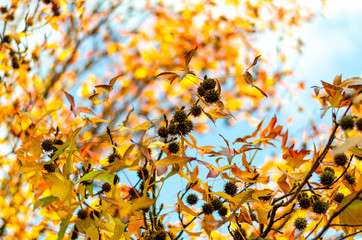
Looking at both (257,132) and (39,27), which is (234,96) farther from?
(257,132)

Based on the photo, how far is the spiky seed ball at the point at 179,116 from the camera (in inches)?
35.9

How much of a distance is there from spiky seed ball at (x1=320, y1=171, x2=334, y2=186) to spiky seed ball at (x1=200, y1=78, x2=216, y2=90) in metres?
0.39

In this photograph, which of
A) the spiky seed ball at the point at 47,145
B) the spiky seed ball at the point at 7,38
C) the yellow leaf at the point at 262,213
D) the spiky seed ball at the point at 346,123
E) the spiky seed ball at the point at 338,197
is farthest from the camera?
the spiky seed ball at the point at 7,38

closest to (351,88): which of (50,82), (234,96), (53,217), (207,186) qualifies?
(207,186)

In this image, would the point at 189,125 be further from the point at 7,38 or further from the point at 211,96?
the point at 7,38

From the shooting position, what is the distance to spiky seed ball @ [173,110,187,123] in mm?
912

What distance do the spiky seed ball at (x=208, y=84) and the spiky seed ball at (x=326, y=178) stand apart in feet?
1.27

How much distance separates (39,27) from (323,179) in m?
2.03

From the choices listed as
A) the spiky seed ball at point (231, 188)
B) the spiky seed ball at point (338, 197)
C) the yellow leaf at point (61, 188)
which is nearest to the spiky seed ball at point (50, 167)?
the yellow leaf at point (61, 188)

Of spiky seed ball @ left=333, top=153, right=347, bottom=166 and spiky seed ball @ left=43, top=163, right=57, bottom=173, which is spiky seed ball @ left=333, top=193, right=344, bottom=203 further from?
spiky seed ball @ left=43, top=163, right=57, bottom=173

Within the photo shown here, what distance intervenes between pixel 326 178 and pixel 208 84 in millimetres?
407

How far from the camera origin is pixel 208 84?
0.96 m

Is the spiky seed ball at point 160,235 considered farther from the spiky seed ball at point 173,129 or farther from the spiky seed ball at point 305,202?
the spiky seed ball at point 305,202

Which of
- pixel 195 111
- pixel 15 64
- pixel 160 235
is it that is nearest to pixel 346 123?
pixel 195 111
